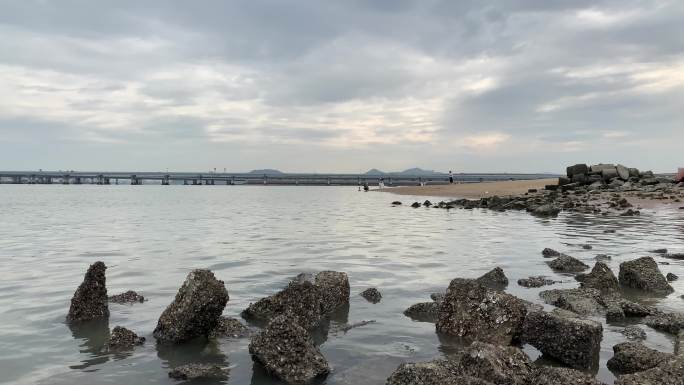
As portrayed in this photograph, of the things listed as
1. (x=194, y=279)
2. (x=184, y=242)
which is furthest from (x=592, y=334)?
(x=184, y=242)

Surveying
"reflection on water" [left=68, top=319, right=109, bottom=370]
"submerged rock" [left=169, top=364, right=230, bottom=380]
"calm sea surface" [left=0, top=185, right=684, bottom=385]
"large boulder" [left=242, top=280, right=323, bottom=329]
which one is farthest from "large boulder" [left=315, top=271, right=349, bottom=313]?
"reflection on water" [left=68, top=319, right=109, bottom=370]

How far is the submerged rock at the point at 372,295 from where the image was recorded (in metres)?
12.7

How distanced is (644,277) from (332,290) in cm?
854

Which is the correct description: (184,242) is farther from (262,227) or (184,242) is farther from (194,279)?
(194,279)

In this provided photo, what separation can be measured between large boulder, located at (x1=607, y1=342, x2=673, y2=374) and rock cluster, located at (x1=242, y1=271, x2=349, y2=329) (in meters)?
5.44

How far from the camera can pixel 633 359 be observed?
310 inches

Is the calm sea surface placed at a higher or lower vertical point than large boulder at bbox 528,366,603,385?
lower

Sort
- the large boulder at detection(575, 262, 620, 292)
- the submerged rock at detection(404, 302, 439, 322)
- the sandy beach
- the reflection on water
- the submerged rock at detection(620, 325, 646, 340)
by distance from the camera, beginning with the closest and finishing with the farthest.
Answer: the reflection on water < the submerged rock at detection(620, 325, 646, 340) < the submerged rock at detection(404, 302, 439, 322) < the large boulder at detection(575, 262, 620, 292) < the sandy beach

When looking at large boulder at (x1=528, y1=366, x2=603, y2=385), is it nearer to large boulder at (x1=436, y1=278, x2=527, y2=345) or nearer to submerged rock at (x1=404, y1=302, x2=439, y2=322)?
large boulder at (x1=436, y1=278, x2=527, y2=345)

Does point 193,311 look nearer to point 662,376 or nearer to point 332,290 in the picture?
point 332,290

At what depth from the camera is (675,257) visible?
18.2 meters

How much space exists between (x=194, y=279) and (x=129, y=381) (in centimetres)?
236

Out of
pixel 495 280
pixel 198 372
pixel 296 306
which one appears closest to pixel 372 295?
pixel 296 306

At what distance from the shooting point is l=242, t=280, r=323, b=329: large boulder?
10.4 metres
